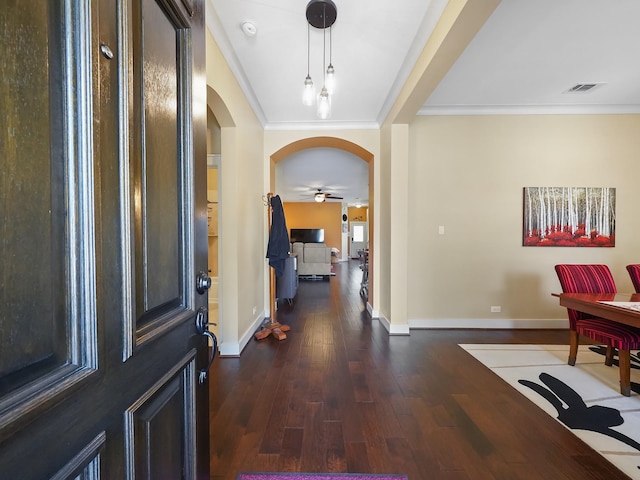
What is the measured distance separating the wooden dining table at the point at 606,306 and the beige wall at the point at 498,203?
1.19 meters

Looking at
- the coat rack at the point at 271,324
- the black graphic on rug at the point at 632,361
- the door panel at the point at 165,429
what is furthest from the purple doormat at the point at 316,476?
the black graphic on rug at the point at 632,361

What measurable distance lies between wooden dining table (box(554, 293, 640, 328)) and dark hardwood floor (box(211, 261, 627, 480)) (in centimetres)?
89

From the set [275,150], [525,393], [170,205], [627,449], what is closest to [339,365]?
[525,393]

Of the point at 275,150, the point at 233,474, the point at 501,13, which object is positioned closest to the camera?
the point at 233,474

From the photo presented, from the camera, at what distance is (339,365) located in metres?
2.68

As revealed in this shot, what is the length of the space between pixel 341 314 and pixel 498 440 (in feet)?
9.13

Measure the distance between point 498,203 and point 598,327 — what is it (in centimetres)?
185

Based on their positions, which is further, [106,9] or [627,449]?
[627,449]

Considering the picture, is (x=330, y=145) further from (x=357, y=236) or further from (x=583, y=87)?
(x=357, y=236)

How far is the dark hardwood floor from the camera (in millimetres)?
1557

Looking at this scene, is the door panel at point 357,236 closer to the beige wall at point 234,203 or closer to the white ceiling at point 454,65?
the white ceiling at point 454,65

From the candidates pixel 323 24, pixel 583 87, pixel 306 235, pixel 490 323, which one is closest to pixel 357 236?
pixel 306 235

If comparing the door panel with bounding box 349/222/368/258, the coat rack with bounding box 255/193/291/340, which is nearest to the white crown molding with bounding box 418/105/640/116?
the coat rack with bounding box 255/193/291/340

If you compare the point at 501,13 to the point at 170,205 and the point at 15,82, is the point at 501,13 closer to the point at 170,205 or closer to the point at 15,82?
the point at 170,205
